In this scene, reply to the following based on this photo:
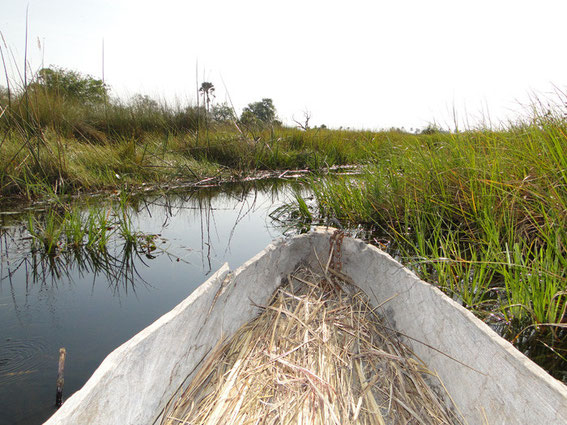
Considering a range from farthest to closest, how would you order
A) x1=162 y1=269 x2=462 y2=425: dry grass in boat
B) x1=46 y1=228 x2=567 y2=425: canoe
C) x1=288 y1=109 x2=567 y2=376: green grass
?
x1=288 y1=109 x2=567 y2=376: green grass, x1=162 y1=269 x2=462 y2=425: dry grass in boat, x1=46 y1=228 x2=567 y2=425: canoe

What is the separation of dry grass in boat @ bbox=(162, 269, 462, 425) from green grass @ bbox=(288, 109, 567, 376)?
46 cm

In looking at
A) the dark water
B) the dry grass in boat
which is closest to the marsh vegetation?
the dark water

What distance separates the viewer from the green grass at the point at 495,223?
1.48 metres

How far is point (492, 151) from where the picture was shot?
2.50 metres

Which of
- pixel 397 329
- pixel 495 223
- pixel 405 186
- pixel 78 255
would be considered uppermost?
pixel 405 186

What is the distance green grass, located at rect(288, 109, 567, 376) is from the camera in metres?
1.48

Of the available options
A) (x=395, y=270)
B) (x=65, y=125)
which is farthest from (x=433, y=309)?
(x=65, y=125)

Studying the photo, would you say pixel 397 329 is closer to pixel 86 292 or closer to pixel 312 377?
pixel 312 377

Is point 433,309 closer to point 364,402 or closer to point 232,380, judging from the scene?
point 364,402

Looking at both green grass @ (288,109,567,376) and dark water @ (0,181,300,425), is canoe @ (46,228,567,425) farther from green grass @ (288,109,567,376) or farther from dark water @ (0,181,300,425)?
dark water @ (0,181,300,425)

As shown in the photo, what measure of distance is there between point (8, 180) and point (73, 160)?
110 cm

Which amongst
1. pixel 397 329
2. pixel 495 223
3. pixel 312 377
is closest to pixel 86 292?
pixel 312 377

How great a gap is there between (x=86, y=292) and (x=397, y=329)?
1.87m

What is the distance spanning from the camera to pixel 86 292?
225 cm
